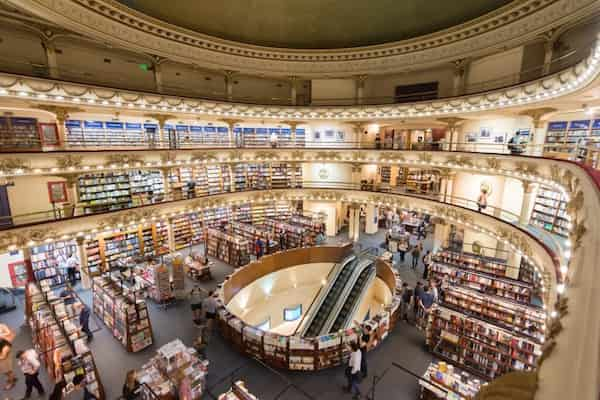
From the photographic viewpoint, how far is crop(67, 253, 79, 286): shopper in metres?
11.5

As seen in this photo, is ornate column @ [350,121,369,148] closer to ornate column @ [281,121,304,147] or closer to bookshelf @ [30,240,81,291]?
ornate column @ [281,121,304,147]

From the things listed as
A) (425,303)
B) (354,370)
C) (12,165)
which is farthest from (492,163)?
(12,165)

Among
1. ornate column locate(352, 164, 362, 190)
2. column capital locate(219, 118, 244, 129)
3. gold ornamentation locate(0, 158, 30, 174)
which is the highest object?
column capital locate(219, 118, 244, 129)

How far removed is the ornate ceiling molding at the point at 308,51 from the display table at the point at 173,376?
35.4 ft

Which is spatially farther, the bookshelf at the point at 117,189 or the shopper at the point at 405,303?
the bookshelf at the point at 117,189

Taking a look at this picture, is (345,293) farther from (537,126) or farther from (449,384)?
(537,126)

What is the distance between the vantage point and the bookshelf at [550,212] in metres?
9.84

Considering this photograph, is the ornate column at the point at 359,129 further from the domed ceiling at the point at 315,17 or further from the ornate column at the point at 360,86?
the domed ceiling at the point at 315,17

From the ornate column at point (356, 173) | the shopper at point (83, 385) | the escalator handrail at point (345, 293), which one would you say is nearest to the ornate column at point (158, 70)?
the ornate column at point (356, 173)

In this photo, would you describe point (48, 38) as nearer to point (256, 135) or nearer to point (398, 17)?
point (256, 135)

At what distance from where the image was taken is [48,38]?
33.4 feet

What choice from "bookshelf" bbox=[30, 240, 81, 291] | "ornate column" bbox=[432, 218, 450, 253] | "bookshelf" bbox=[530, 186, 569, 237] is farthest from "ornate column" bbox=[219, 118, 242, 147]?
"bookshelf" bbox=[530, 186, 569, 237]

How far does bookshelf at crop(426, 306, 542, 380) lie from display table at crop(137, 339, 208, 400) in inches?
258

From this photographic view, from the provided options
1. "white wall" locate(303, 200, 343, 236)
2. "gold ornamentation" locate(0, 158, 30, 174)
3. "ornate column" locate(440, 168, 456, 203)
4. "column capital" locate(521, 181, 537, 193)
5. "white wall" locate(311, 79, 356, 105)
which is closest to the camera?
"gold ornamentation" locate(0, 158, 30, 174)
